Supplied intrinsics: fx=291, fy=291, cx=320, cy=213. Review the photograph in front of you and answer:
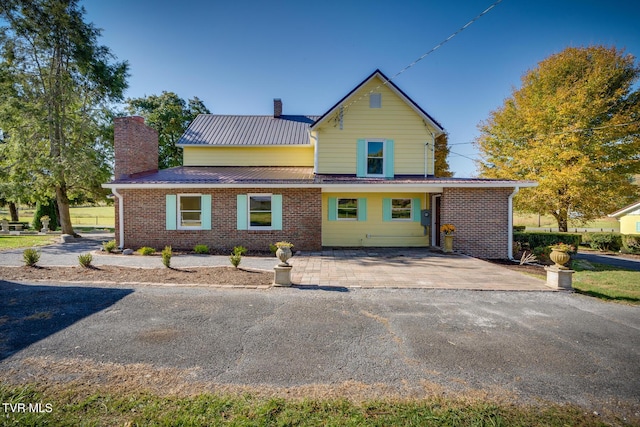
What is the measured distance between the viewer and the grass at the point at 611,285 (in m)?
6.91

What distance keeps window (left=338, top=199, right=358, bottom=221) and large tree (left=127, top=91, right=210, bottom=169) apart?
19.6 m

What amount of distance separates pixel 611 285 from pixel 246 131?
1763cm

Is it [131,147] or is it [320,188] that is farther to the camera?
[131,147]

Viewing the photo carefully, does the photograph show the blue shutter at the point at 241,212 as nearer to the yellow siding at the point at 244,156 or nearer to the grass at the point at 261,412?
the yellow siding at the point at 244,156

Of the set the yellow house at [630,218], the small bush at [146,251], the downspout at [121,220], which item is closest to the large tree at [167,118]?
the downspout at [121,220]

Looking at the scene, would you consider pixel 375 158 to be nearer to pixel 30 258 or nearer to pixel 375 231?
pixel 375 231

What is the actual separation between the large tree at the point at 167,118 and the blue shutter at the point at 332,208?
19.2 metres

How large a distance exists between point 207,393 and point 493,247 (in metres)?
12.6

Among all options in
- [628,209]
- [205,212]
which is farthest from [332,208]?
[628,209]

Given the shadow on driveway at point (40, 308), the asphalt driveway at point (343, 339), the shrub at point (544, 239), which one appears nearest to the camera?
the asphalt driveway at point (343, 339)

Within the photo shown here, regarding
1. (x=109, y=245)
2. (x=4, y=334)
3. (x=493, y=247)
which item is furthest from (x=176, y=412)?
(x=493, y=247)

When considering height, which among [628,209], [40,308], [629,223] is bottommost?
[40,308]

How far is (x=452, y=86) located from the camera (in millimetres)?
13820

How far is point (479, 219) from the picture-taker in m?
12.4
